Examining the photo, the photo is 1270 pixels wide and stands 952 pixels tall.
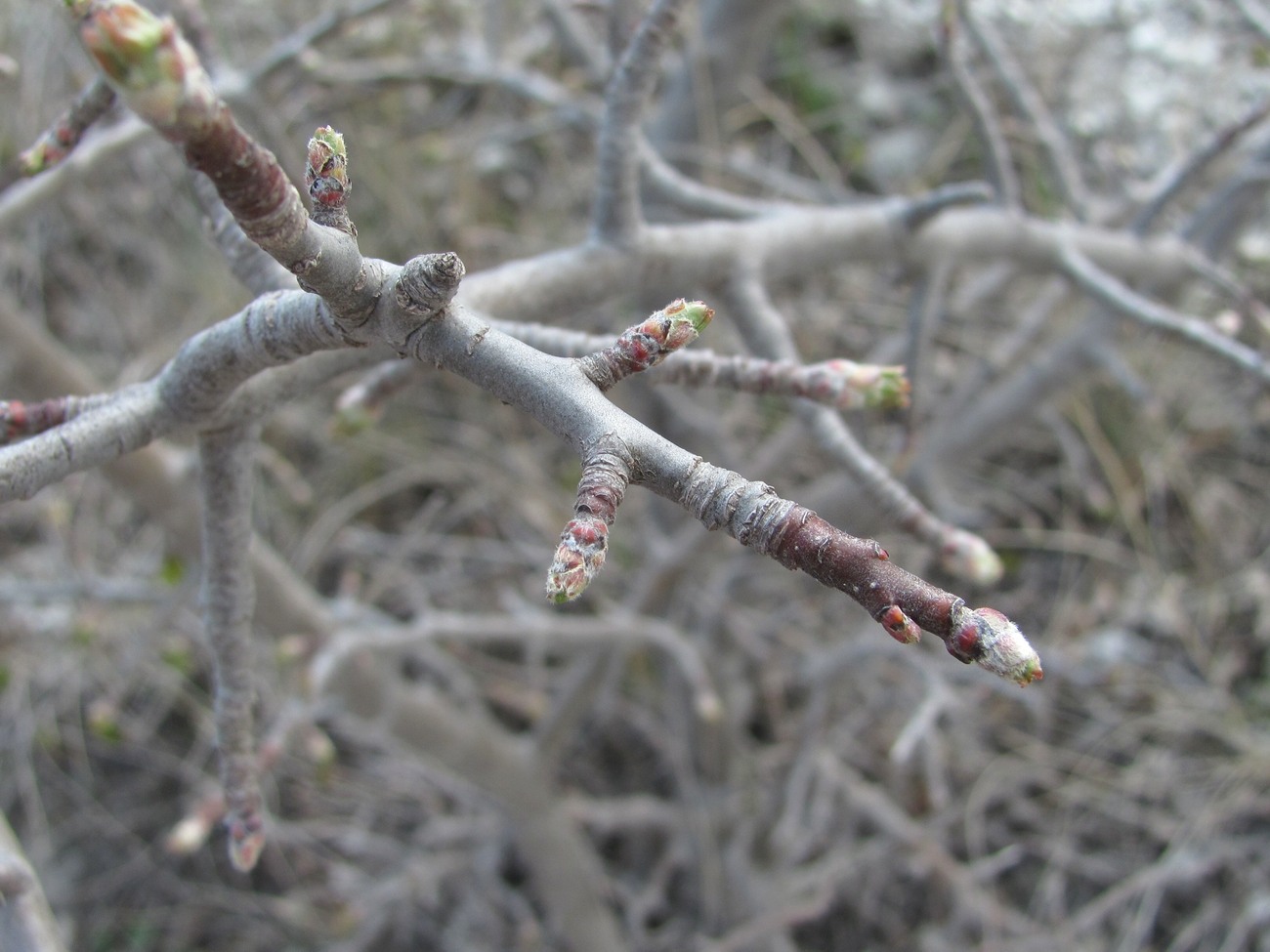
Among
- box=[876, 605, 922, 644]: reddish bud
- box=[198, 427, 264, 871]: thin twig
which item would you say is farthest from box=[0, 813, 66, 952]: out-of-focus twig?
box=[876, 605, 922, 644]: reddish bud

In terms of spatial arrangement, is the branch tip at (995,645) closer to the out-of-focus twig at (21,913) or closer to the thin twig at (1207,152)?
the out-of-focus twig at (21,913)

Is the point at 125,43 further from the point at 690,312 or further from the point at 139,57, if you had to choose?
the point at 690,312

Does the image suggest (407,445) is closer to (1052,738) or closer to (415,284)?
(1052,738)

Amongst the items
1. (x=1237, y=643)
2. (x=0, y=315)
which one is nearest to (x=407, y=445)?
(x=0, y=315)

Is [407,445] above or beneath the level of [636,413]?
beneath

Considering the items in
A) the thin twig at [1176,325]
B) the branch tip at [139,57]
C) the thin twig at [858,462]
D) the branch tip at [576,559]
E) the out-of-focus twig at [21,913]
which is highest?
the branch tip at [139,57]

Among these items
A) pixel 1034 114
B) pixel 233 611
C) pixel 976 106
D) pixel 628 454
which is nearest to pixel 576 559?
pixel 628 454

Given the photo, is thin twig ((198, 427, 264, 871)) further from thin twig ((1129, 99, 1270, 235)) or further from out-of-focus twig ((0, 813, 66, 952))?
thin twig ((1129, 99, 1270, 235))

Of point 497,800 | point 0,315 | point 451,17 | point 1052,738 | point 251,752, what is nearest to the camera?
point 251,752

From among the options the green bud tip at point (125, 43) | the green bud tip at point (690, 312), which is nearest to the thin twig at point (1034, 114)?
the green bud tip at point (690, 312)
